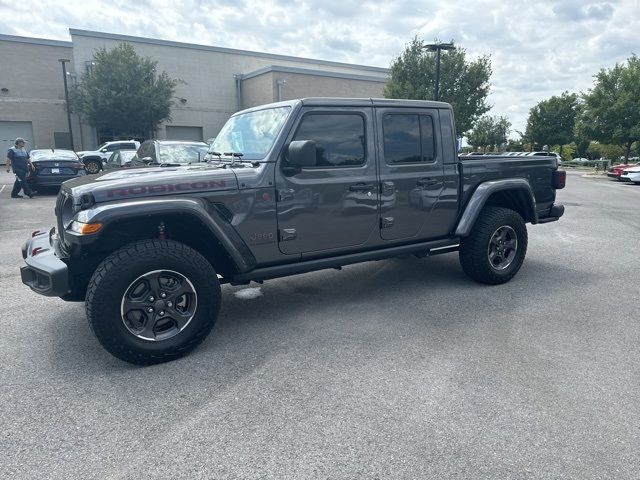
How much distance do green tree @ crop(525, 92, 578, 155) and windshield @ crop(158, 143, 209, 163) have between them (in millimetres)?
45004

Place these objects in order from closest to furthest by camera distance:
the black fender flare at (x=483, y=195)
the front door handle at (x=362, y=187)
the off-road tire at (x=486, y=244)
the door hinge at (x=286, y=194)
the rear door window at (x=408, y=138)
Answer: the door hinge at (x=286, y=194), the front door handle at (x=362, y=187), the rear door window at (x=408, y=138), the black fender flare at (x=483, y=195), the off-road tire at (x=486, y=244)

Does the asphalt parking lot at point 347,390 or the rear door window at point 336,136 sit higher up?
the rear door window at point 336,136

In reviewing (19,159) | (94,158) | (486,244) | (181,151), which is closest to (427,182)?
(486,244)

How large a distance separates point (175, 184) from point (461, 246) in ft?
10.4

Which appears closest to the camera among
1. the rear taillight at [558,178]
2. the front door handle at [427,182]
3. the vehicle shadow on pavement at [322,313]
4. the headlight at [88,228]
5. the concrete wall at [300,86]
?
the headlight at [88,228]

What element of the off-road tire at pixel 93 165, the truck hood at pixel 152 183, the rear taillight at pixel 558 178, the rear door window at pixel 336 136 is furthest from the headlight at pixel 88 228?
the off-road tire at pixel 93 165

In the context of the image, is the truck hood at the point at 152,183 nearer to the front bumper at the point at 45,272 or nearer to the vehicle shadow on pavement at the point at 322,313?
the front bumper at the point at 45,272

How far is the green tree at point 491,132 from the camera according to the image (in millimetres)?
52750

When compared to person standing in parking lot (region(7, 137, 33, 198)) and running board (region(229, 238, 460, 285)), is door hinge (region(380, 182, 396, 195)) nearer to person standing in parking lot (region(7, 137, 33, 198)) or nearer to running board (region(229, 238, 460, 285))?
running board (region(229, 238, 460, 285))

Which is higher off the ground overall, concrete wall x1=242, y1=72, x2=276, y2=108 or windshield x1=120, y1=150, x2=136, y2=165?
concrete wall x1=242, y1=72, x2=276, y2=108

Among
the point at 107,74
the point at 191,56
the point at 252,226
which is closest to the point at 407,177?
the point at 252,226

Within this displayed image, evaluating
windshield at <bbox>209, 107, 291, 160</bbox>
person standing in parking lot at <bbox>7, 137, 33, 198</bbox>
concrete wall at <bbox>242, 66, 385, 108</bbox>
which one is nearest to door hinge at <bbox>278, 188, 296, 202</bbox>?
windshield at <bbox>209, 107, 291, 160</bbox>

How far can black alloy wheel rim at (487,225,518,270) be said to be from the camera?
509 cm

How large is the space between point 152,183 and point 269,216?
0.93m
